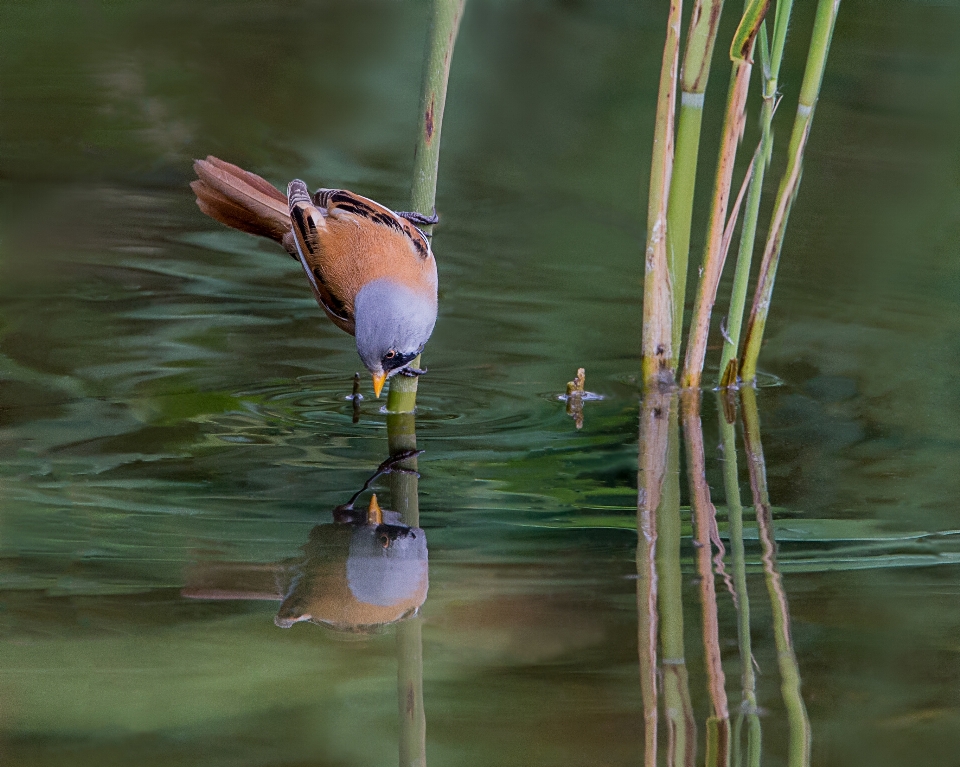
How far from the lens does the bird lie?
9.41 ft

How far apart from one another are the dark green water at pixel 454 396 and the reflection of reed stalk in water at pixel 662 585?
0.08 ft

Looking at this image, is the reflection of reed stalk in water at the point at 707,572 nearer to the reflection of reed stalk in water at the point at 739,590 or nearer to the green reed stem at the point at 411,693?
the reflection of reed stalk in water at the point at 739,590

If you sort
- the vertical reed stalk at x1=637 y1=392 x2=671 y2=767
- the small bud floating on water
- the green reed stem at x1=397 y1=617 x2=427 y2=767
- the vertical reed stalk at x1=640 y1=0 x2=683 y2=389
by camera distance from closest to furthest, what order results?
1. the green reed stem at x1=397 y1=617 x2=427 y2=767
2. the vertical reed stalk at x1=637 y1=392 x2=671 y2=767
3. the vertical reed stalk at x1=640 y1=0 x2=683 y2=389
4. the small bud floating on water

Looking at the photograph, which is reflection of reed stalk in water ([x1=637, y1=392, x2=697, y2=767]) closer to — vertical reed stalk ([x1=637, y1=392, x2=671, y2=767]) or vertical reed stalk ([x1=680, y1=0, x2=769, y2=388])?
vertical reed stalk ([x1=637, y1=392, x2=671, y2=767])

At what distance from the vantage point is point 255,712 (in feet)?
5.65

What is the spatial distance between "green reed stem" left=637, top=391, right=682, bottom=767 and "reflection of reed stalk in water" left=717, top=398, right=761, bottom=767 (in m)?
0.12

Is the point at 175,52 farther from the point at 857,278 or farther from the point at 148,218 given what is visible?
the point at 857,278

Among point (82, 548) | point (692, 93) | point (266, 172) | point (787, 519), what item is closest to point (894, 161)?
point (692, 93)

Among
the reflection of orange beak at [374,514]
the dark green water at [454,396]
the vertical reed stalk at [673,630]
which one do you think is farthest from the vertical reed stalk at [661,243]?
the reflection of orange beak at [374,514]

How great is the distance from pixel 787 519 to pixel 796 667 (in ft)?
1.91

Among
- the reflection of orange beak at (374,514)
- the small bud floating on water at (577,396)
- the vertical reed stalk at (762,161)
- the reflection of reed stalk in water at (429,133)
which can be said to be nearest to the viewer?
the reflection of orange beak at (374,514)

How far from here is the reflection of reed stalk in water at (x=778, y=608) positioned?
66.9 inches

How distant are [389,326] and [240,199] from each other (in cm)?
77

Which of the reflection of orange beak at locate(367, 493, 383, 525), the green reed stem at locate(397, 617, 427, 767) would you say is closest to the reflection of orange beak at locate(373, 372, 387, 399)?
the reflection of orange beak at locate(367, 493, 383, 525)
